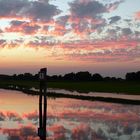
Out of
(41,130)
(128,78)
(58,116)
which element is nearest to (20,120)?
(58,116)

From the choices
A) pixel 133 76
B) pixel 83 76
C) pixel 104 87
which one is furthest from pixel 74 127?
pixel 83 76

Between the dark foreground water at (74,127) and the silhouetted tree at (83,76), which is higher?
the silhouetted tree at (83,76)

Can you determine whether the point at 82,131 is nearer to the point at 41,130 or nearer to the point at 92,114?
the point at 41,130

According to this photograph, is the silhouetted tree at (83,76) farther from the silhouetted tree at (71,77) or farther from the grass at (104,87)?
the grass at (104,87)

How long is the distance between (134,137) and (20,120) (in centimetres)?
886

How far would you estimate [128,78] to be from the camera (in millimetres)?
131875

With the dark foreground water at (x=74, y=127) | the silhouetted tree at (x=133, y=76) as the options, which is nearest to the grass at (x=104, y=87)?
the silhouetted tree at (x=133, y=76)

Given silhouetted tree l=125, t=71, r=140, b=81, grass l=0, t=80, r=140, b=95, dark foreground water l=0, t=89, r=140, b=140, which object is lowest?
dark foreground water l=0, t=89, r=140, b=140

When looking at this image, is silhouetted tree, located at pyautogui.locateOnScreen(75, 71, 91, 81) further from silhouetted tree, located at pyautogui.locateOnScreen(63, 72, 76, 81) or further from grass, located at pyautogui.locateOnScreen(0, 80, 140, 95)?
grass, located at pyautogui.locateOnScreen(0, 80, 140, 95)

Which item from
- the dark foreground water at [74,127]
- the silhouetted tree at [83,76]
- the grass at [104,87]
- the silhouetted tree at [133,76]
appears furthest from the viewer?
the silhouetted tree at [83,76]

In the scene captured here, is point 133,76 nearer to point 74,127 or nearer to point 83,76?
point 83,76

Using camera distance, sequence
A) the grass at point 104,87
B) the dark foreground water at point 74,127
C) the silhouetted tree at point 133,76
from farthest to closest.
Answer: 1. the silhouetted tree at point 133,76
2. the grass at point 104,87
3. the dark foreground water at point 74,127

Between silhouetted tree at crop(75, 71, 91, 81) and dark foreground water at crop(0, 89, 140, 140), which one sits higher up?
silhouetted tree at crop(75, 71, 91, 81)

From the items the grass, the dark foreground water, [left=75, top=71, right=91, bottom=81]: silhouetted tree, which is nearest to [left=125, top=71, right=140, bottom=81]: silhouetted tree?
[left=75, top=71, right=91, bottom=81]: silhouetted tree
